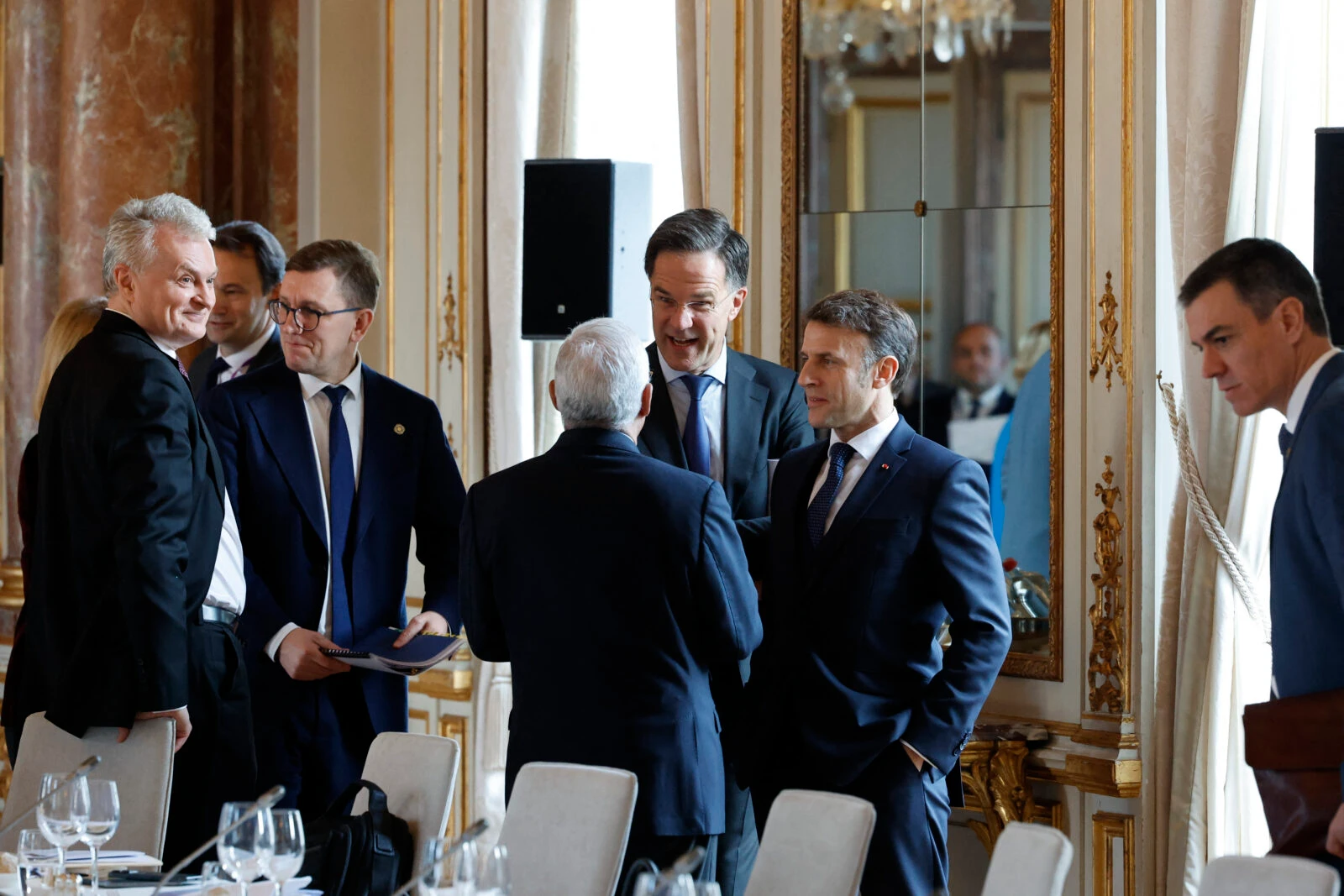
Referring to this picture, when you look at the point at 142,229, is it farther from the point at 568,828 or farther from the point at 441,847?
the point at 441,847

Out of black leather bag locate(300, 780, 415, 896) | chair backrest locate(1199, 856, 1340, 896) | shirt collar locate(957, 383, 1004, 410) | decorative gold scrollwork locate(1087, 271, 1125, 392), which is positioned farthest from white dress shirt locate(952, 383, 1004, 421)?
chair backrest locate(1199, 856, 1340, 896)

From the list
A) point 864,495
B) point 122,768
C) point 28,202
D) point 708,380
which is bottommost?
point 122,768

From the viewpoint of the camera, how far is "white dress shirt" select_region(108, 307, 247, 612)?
3668 mm

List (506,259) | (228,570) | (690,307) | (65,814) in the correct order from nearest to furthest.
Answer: (65,814)
(690,307)
(228,570)
(506,259)

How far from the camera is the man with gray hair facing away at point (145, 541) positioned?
11.1ft

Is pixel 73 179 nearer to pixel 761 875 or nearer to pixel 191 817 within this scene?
pixel 191 817

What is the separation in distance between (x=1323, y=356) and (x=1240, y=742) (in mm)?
1364

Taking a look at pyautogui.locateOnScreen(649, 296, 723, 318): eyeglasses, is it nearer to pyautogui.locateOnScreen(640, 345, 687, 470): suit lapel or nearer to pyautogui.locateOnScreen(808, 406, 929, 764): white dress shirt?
pyautogui.locateOnScreen(640, 345, 687, 470): suit lapel

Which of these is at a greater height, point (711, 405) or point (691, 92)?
point (691, 92)

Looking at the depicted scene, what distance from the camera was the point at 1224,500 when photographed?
12.8 feet

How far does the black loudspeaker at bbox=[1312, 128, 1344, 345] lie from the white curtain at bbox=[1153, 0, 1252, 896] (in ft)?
2.08

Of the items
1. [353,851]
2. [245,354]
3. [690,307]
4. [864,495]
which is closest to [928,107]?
[690,307]

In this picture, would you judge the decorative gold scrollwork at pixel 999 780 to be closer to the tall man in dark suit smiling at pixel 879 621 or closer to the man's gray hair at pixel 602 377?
the tall man in dark suit smiling at pixel 879 621

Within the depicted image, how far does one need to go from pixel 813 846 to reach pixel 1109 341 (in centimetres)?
206
